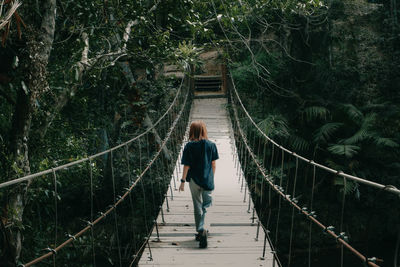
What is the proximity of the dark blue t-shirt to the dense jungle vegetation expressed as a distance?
0.86 meters

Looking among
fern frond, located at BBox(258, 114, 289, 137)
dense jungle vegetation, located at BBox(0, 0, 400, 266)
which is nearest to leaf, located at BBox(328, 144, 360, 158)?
dense jungle vegetation, located at BBox(0, 0, 400, 266)

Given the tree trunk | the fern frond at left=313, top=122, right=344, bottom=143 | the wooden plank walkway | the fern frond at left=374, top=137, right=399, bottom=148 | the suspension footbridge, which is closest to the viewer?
the suspension footbridge

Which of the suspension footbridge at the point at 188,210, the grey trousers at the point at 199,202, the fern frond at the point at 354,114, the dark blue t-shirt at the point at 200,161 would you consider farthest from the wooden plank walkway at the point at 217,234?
the fern frond at the point at 354,114

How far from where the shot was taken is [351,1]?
7.57 meters

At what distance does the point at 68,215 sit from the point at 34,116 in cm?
440

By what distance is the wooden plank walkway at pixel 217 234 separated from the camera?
2.64 meters

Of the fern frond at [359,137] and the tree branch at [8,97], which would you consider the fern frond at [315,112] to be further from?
the tree branch at [8,97]

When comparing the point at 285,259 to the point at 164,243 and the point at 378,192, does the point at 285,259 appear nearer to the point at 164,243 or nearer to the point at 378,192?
the point at 378,192

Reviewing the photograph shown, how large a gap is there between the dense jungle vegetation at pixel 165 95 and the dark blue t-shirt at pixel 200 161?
857mm

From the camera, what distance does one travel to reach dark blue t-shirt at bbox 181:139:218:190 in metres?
2.85

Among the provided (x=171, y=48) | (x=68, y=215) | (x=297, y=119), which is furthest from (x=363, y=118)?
(x=68, y=215)

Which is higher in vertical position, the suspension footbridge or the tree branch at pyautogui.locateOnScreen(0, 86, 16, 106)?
the tree branch at pyautogui.locateOnScreen(0, 86, 16, 106)

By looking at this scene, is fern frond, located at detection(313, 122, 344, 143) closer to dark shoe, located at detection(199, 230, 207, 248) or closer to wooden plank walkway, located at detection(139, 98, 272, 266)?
wooden plank walkway, located at detection(139, 98, 272, 266)

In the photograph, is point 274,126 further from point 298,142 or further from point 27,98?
point 27,98
